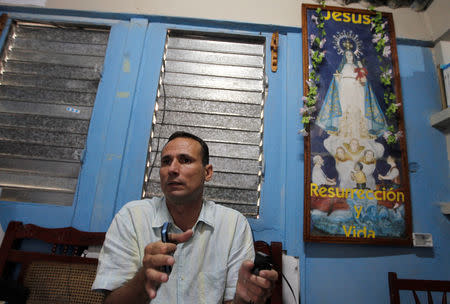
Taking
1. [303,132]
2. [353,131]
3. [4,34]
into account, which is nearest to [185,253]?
[303,132]

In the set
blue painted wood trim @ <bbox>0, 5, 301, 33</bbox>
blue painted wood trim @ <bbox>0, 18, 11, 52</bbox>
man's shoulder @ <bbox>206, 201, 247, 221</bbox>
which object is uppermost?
blue painted wood trim @ <bbox>0, 5, 301, 33</bbox>

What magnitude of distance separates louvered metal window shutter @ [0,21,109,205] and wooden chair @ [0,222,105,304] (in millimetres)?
280

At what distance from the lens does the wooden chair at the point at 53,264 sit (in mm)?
1557

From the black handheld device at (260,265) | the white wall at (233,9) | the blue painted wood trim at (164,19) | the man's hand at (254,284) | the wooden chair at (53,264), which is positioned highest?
the white wall at (233,9)

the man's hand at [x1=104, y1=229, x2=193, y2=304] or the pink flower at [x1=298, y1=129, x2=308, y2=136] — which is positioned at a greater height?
the pink flower at [x1=298, y1=129, x2=308, y2=136]

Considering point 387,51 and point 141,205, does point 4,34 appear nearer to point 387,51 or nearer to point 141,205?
point 141,205

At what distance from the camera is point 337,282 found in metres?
1.77

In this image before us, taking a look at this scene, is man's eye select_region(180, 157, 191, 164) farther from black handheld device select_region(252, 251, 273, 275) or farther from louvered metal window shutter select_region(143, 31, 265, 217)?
black handheld device select_region(252, 251, 273, 275)

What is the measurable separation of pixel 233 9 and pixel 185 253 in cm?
219

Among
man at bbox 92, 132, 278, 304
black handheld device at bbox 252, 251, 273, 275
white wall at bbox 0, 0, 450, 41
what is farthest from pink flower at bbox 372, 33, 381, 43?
black handheld device at bbox 252, 251, 273, 275

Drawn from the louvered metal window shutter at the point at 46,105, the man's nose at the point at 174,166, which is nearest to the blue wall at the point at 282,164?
the louvered metal window shutter at the point at 46,105

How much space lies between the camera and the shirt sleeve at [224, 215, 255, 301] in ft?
4.14

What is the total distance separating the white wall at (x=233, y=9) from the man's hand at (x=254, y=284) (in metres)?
2.16

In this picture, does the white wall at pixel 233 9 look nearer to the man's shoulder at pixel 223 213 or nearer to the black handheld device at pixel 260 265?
the man's shoulder at pixel 223 213
